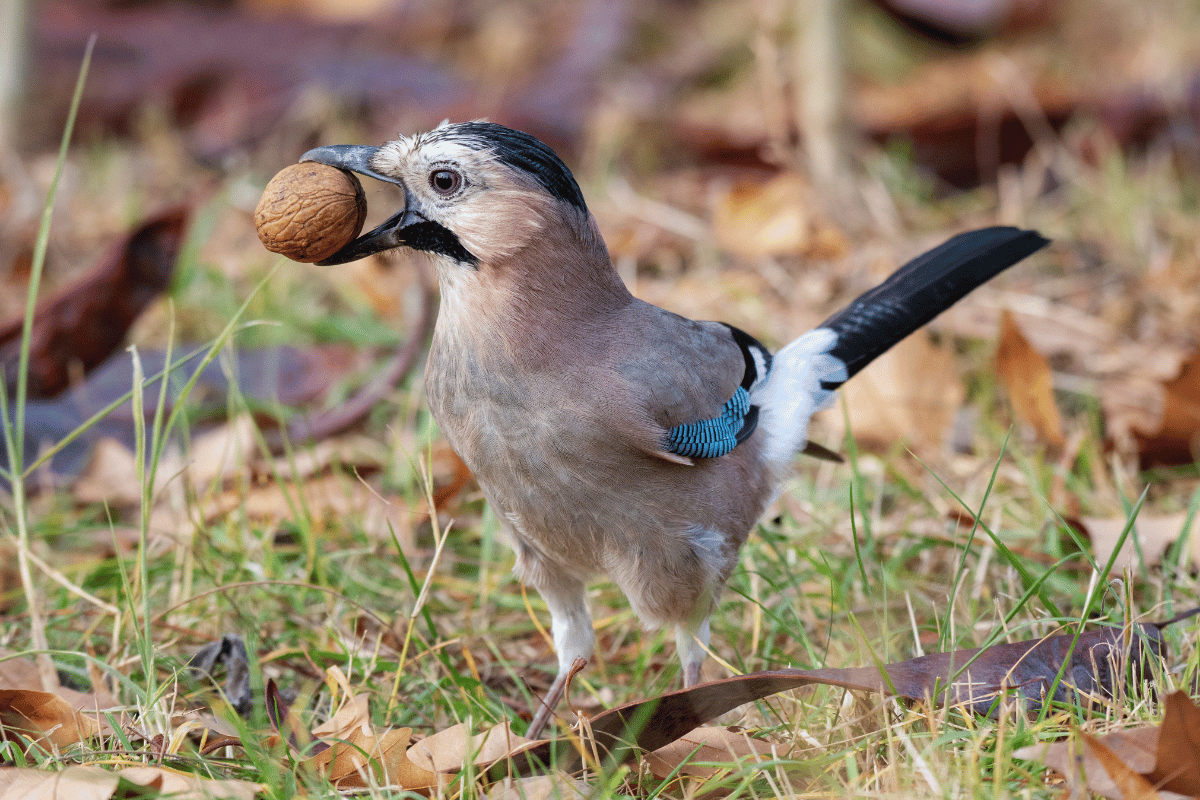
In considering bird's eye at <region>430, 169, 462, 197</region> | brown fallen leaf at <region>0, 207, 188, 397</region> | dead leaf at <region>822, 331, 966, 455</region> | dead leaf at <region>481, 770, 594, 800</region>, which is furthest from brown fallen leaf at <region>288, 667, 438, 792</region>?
dead leaf at <region>822, 331, 966, 455</region>

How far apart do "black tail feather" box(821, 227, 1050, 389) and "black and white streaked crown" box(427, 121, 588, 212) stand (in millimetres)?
947

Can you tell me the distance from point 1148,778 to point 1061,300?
9.28ft

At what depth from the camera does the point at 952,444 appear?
3.33 metres

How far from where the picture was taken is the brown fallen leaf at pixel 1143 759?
159 centimetres

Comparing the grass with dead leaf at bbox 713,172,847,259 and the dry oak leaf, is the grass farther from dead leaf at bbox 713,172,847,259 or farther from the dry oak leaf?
dead leaf at bbox 713,172,847,259

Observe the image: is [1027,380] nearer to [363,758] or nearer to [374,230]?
[374,230]

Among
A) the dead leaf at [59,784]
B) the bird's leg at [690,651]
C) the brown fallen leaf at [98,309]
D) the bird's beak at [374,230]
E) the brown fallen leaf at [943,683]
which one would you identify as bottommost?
the bird's leg at [690,651]

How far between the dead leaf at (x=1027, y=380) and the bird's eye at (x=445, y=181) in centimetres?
175

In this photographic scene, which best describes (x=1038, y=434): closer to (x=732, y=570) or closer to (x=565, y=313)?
(x=732, y=570)

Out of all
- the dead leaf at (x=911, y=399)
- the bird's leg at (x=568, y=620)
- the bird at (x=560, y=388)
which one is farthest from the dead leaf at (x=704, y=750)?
the dead leaf at (x=911, y=399)

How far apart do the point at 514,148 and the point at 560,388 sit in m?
0.45

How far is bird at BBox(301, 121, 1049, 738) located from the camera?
2078mm

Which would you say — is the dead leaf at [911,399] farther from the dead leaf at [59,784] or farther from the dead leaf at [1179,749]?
the dead leaf at [59,784]

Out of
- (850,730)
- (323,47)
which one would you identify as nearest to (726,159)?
(323,47)
